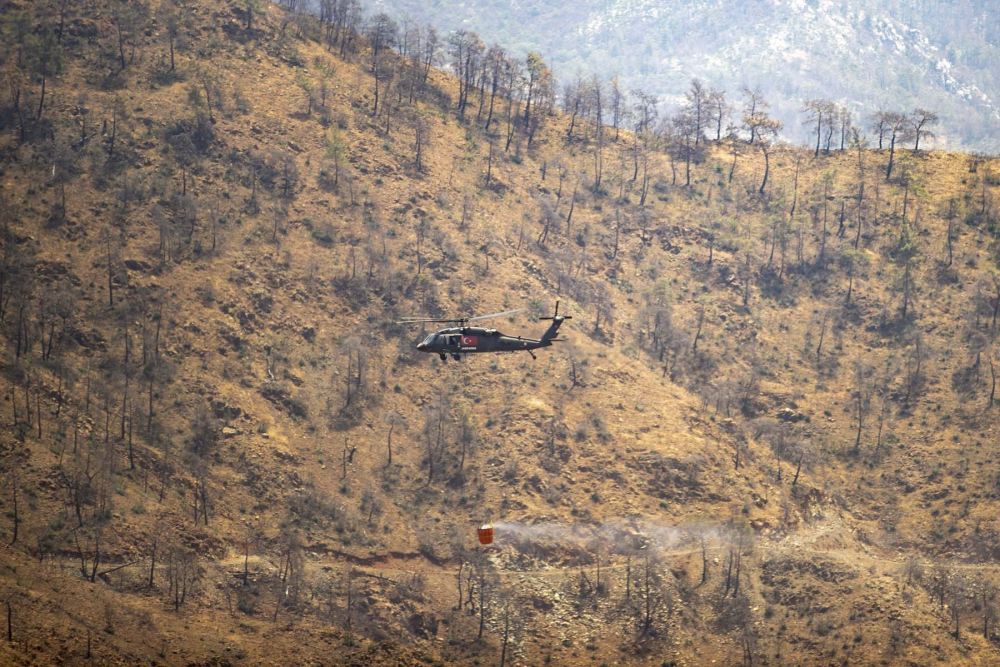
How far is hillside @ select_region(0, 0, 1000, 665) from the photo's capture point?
68.2m

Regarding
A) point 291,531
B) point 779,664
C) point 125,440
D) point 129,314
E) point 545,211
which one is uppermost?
point 545,211

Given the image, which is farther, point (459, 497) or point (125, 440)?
point (459, 497)

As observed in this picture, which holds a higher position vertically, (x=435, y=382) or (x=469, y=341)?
(x=469, y=341)

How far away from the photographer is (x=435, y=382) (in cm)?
8719

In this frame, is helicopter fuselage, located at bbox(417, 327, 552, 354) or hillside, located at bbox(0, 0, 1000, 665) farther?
hillside, located at bbox(0, 0, 1000, 665)

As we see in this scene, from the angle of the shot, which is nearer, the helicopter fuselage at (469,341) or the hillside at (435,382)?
the helicopter fuselage at (469,341)

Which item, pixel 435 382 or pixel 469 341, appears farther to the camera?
pixel 435 382

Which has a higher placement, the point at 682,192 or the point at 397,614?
the point at 682,192

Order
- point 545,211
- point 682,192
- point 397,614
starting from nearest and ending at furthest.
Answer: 1. point 397,614
2. point 545,211
3. point 682,192

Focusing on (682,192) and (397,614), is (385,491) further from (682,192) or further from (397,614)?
(682,192)

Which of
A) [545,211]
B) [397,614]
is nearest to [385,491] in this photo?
[397,614]

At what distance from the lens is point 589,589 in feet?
238

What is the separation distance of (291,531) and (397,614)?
9.95 metres

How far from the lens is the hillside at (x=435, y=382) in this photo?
224 ft
